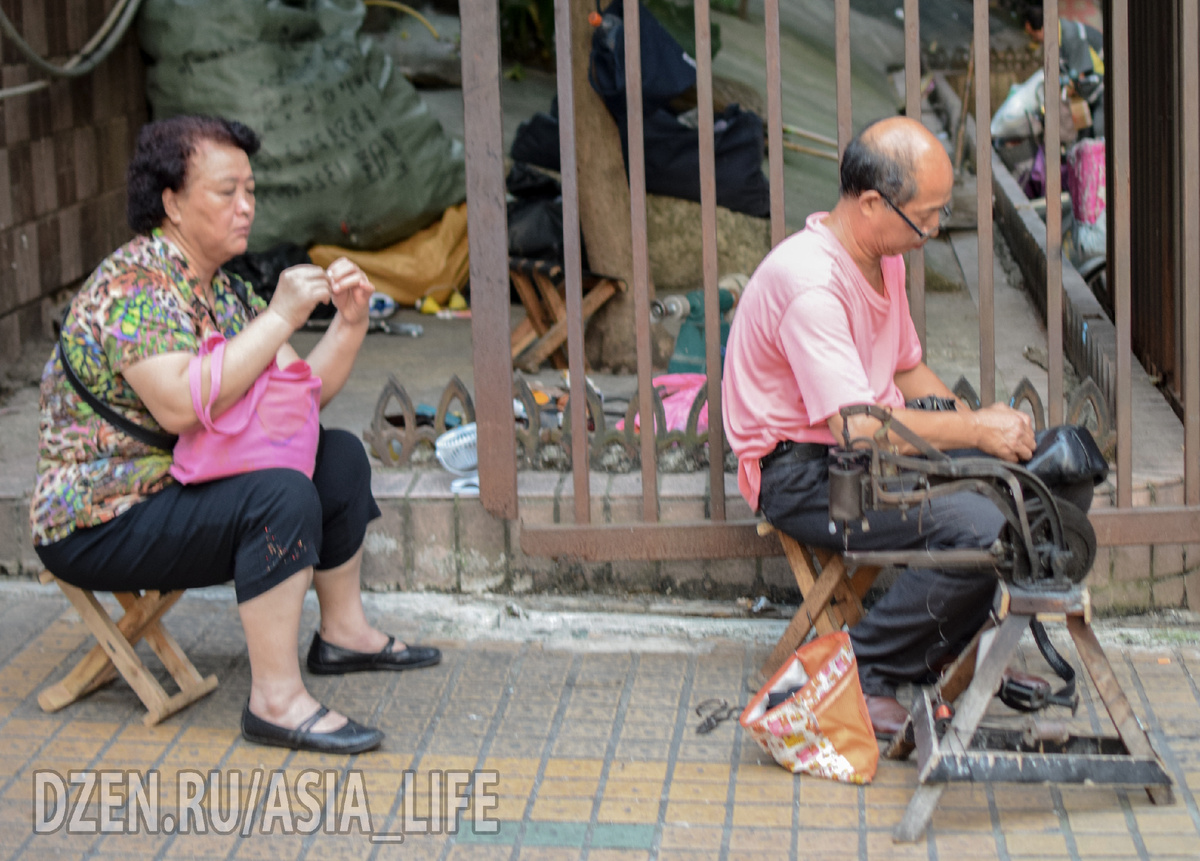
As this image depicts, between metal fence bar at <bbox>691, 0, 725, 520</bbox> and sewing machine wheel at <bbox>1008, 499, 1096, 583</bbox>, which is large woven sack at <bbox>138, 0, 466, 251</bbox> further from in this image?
sewing machine wheel at <bbox>1008, 499, 1096, 583</bbox>

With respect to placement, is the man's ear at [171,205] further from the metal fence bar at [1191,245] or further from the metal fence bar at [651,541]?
the metal fence bar at [1191,245]

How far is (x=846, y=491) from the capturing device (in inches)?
108

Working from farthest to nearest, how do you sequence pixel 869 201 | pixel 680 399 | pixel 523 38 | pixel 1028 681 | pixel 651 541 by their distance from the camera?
1. pixel 523 38
2. pixel 680 399
3. pixel 651 541
4. pixel 1028 681
5. pixel 869 201

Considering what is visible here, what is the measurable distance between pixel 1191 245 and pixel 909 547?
1.18 m

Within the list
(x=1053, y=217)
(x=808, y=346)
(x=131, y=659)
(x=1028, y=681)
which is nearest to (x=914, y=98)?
(x=1053, y=217)

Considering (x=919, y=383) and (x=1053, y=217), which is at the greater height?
(x=1053, y=217)

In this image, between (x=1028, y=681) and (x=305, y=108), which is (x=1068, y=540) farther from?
(x=305, y=108)

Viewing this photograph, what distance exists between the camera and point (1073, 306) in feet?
16.6

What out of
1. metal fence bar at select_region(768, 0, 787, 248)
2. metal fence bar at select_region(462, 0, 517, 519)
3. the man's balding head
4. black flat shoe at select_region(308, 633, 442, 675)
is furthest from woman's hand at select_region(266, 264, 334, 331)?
the man's balding head

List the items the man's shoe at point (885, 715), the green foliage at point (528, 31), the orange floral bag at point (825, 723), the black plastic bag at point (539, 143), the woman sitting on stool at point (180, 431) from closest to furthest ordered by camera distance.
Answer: the orange floral bag at point (825, 723), the woman sitting on stool at point (180, 431), the man's shoe at point (885, 715), the black plastic bag at point (539, 143), the green foliage at point (528, 31)

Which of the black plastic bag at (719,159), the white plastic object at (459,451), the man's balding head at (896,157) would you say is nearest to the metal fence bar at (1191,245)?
the man's balding head at (896,157)

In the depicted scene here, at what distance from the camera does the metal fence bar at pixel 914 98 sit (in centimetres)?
341

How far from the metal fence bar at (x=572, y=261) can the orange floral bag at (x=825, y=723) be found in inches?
36.0

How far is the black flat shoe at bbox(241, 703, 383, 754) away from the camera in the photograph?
3.17 m
